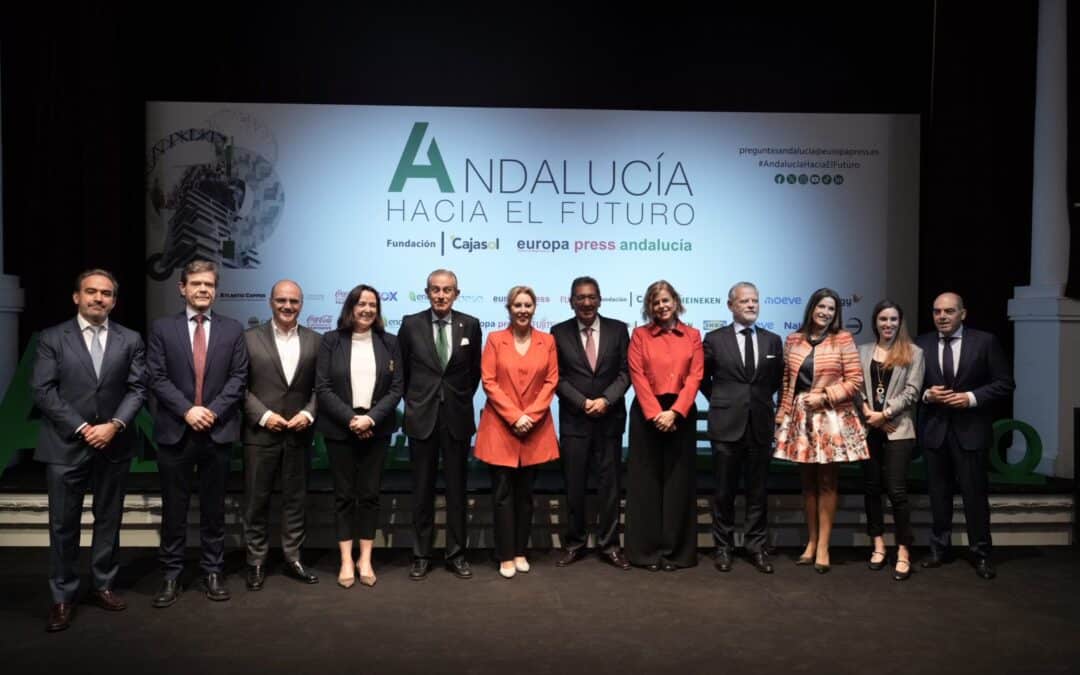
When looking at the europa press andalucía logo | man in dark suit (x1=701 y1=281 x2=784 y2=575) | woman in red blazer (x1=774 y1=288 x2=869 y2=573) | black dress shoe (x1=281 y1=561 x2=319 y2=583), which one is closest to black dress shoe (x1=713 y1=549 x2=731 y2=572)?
man in dark suit (x1=701 y1=281 x2=784 y2=575)

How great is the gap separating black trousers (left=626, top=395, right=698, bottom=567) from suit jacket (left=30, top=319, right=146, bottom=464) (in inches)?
94.0

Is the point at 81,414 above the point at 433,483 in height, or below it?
above

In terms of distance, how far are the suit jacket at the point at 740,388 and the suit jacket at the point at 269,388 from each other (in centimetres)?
202

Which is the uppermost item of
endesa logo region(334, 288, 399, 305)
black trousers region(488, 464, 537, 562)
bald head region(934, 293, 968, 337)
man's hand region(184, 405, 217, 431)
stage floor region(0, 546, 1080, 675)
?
endesa logo region(334, 288, 399, 305)

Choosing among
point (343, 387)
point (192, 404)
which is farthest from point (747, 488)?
point (192, 404)

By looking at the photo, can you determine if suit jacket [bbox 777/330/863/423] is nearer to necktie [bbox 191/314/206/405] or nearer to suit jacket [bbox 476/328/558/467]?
suit jacket [bbox 476/328/558/467]

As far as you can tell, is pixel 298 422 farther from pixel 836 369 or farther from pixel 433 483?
pixel 836 369

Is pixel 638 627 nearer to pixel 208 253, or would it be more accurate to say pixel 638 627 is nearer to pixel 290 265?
pixel 290 265

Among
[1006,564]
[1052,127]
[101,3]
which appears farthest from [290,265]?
[1052,127]

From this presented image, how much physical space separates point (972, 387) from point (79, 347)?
165 inches

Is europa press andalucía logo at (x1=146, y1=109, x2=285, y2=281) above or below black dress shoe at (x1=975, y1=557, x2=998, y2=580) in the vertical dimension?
above

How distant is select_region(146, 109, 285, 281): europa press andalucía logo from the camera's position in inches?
232

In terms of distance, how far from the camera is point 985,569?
4223 millimetres

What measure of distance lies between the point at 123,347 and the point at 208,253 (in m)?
2.47
